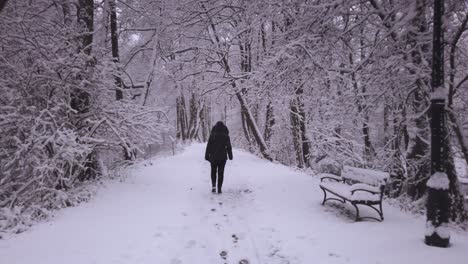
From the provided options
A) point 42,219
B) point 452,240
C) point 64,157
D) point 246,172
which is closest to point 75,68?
point 64,157

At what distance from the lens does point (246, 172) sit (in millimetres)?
12539

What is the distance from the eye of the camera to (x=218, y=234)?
5.87m

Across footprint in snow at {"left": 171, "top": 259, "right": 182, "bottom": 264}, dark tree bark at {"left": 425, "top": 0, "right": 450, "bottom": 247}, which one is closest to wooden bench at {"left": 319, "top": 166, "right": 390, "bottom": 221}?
dark tree bark at {"left": 425, "top": 0, "right": 450, "bottom": 247}

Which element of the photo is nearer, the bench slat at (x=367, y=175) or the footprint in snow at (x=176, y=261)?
the footprint in snow at (x=176, y=261)

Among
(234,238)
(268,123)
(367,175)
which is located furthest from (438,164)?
(268,123)

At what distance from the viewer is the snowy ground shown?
15.6 feet

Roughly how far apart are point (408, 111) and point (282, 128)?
14485 millimetres

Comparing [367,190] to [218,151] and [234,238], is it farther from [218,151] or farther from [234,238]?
[218,151]

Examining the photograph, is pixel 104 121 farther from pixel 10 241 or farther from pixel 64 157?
pixel 10 241

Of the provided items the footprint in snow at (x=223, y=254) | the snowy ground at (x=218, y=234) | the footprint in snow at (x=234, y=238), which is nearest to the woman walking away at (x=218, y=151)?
the snowy ground at (x=218, y=234)

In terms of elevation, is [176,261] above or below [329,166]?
below

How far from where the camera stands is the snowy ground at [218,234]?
15.6 feet

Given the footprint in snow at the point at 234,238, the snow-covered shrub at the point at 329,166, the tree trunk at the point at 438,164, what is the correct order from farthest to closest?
the snow-covered shrub at the point at 329,166 < the footprint in snow at the point at 234,238 < the tree trunk at the point at 438,164

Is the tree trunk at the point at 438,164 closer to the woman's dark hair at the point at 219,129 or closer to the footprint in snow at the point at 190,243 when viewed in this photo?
the footprint in snow at the point at 190,243
